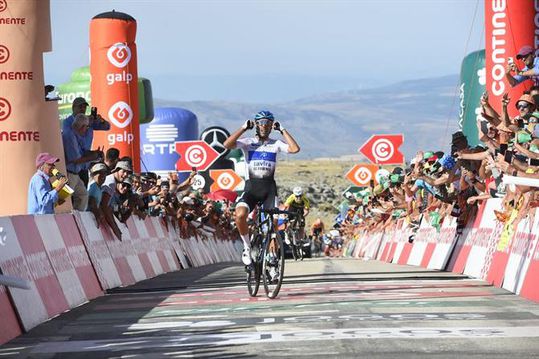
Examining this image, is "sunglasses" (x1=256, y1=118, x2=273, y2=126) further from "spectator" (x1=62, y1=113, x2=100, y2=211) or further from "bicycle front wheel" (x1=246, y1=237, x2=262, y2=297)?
"spectator" (x1=62, y1=113, x2=100, y2=211)

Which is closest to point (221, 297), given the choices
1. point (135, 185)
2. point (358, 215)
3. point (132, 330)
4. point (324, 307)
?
point (324, 307)

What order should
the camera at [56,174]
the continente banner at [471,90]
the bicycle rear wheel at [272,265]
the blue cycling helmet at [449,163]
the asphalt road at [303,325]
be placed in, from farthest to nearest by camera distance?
the continente banner at [471,90] → the blue cycling helmet at [449,163] → the camera at [56,174] → the bicycle rear wheel at [272,265] → the asphalt road at [303,325]

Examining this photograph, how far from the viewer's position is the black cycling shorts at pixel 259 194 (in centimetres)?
1681

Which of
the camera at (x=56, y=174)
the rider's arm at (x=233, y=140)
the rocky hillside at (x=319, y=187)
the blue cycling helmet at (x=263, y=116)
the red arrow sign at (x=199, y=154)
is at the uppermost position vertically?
the blue cycling helmet at (x=263, y=116)

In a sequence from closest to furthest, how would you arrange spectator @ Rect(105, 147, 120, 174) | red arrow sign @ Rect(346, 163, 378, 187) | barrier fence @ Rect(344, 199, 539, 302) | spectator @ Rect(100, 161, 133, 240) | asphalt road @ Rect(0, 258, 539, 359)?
asphalt road @ Rect(0, 258, 539, 359)
barrier fence @ Rect(344, 199, 539, 302)
spectator @ Rect(100, 161, 133, 240)
spectator @ Rect(105, 147, 120, 174)
red arrow sign @ Rect(346, 163, 378, 187)

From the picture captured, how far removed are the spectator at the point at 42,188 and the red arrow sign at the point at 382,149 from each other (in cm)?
2871

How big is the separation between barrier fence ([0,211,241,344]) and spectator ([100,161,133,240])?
9.2 inches

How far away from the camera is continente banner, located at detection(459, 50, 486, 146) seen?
107ft

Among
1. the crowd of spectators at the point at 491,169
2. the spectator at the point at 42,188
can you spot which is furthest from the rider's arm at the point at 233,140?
the crowd of spectators at the point at 491,169

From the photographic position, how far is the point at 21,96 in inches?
697

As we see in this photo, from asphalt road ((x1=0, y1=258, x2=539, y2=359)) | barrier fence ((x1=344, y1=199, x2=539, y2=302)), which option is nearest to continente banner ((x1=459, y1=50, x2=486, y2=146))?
barrier fence ((x1=344, y1=199, x2=539, y2=302))

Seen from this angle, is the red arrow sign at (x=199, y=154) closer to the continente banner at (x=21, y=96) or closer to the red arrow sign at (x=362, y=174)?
the red arrow sign at (x=362, y=174)

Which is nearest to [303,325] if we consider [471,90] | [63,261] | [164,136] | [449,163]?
[63,261]

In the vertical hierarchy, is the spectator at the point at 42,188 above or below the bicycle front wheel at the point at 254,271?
above
